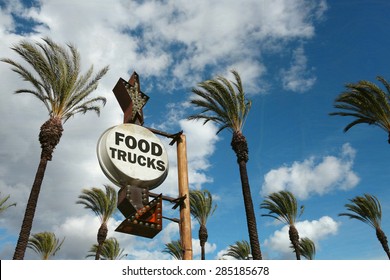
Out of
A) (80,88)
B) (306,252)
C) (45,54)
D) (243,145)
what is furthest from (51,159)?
(306,252)

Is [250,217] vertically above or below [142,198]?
above

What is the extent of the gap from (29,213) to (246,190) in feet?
37.6

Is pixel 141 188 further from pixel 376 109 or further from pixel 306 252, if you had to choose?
pixel 306 252

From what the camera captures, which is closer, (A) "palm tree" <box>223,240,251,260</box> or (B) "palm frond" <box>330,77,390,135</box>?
(B) "palm frond" <box>330,77,390,135</box>

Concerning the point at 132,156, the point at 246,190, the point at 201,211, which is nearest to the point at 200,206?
the point at 201,211

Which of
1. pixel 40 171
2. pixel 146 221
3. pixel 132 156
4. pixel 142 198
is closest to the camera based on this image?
pixel 146 221

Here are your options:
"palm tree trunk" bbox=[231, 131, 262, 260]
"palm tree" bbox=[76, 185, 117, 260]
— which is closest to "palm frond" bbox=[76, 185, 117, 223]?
"palm tree" bbox=[76, 185, 117, 260]

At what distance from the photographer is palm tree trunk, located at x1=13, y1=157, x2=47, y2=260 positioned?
14984 mm

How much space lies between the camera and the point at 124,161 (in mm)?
5234

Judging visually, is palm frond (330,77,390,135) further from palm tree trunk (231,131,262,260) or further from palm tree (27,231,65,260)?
palm tree (27,231,65,260)

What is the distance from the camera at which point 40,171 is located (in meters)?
16.3

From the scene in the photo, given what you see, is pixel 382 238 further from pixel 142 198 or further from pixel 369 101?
pixel 142 198

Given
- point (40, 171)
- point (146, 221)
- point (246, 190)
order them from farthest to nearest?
point (246, 190) < point (40, 171) < point (146, 221)
